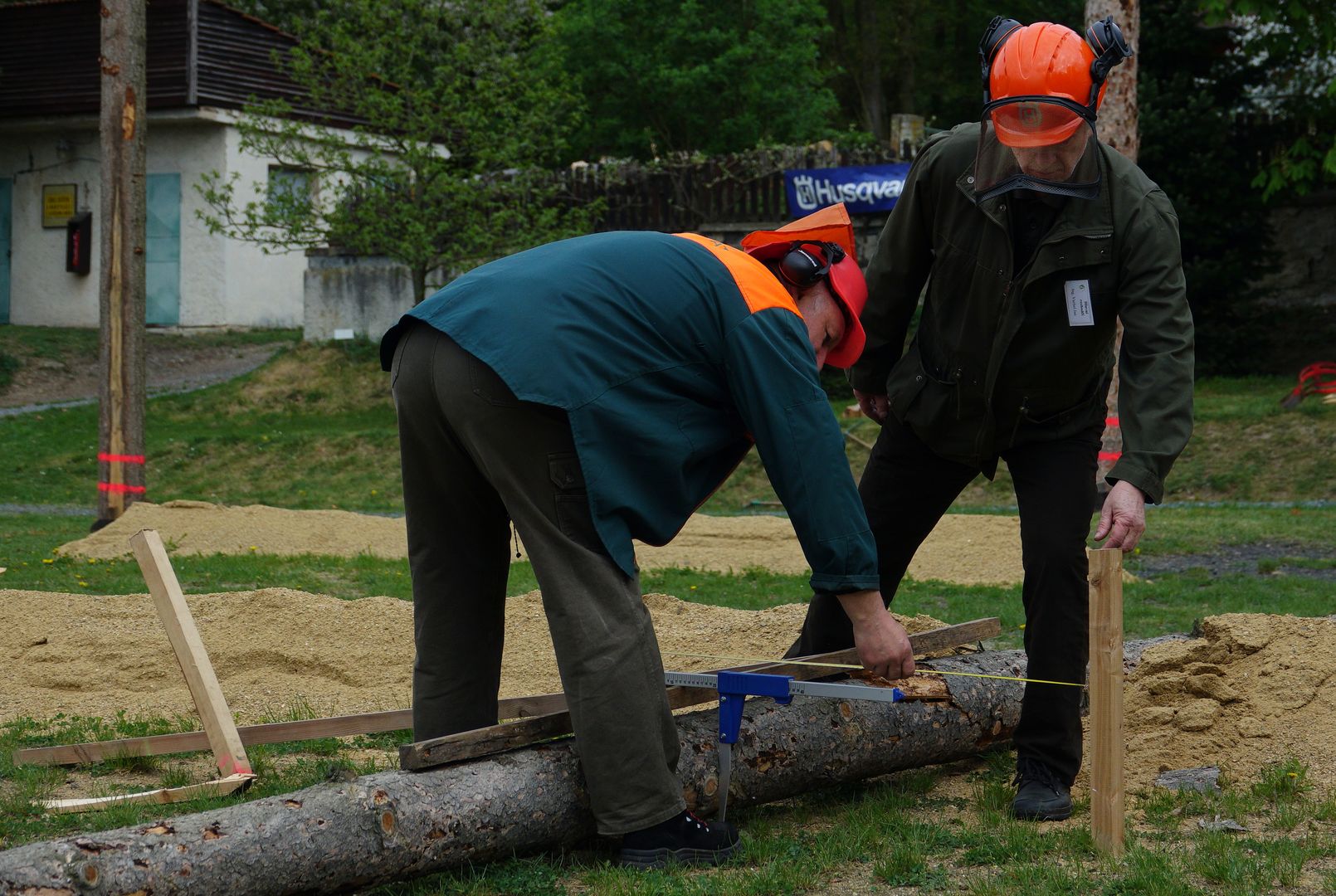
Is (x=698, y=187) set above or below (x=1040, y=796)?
above

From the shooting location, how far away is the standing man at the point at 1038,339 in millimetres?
3930

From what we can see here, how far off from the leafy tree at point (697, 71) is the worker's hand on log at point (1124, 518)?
2385 centimetres

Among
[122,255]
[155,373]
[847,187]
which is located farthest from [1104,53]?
[155,373]

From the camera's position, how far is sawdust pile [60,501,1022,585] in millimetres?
9906

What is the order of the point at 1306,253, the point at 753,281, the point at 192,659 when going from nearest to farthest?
1. the point at 753,281
2. the point at 192,659
3. the point at 1306,253

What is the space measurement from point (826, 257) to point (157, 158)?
22.7 metres

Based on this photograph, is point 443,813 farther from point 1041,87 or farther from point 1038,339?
point 1041,87

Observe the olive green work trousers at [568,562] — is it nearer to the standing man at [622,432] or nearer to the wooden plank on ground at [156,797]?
the standing man at [622,432]

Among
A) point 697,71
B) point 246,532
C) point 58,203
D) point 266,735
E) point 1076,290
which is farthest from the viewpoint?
point 697,71

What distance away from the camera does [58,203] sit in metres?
25.4

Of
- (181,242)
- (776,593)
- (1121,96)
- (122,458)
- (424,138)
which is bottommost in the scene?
(776,593)

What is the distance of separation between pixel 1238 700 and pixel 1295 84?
1732cm

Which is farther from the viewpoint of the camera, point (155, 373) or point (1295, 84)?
point (155, 373)

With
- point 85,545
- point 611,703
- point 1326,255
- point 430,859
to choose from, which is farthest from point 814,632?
point 1326,255
